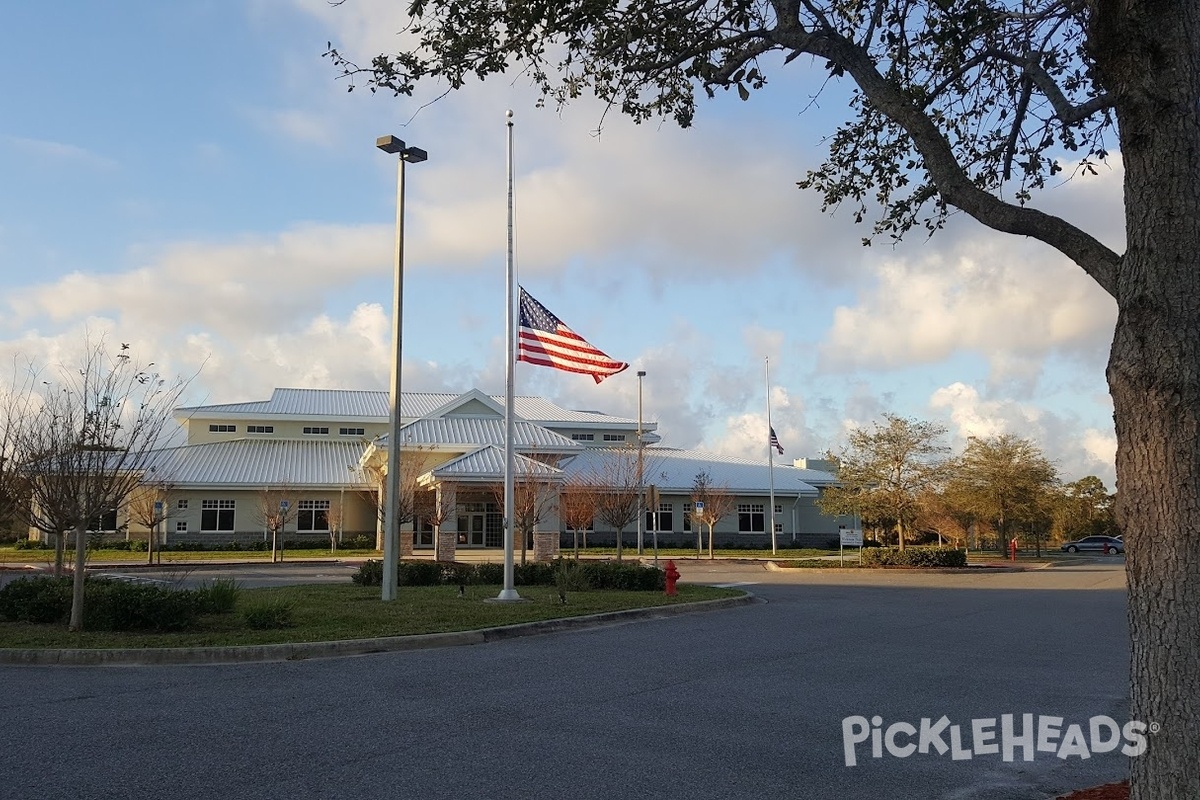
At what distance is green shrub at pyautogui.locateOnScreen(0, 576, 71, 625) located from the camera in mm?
14859

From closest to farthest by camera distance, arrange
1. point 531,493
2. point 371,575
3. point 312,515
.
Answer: point 371,575 → point 531,493 → point 312,515

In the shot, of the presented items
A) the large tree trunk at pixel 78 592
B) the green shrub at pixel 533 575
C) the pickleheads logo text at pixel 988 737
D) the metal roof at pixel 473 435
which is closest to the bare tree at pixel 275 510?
the metal roof at pixel 473 435

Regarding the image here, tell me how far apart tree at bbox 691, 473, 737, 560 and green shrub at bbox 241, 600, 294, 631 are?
30131 millimetres

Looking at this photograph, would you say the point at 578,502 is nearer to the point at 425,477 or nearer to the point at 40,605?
the point at 425,477

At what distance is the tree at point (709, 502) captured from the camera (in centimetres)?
4441

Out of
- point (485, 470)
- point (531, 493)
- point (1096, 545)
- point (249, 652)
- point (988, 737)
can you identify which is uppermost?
point (485, 470)

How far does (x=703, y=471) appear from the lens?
5447 centimetres

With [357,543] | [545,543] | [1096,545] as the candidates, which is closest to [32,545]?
[357,543]

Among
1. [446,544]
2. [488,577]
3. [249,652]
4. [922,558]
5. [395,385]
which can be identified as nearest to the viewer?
[249,652]

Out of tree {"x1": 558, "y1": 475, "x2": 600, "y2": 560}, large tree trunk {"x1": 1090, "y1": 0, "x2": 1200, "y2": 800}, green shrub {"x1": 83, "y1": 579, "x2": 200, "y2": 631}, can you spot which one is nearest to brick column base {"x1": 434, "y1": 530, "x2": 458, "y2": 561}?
tree {"x1": 558, "y1": 475, "x2": 600, "y2": 560}

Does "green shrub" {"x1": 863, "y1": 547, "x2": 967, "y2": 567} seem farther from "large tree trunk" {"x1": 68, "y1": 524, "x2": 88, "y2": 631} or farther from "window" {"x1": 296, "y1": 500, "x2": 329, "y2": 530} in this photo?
"large tree trunk" {"x1": 68, "y1": 524, "x2": 88, "y2": 631}

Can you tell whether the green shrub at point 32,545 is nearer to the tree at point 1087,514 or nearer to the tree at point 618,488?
the tree at point 618,488

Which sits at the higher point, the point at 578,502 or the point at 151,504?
the point at 151,504

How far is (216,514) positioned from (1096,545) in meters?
54.7
